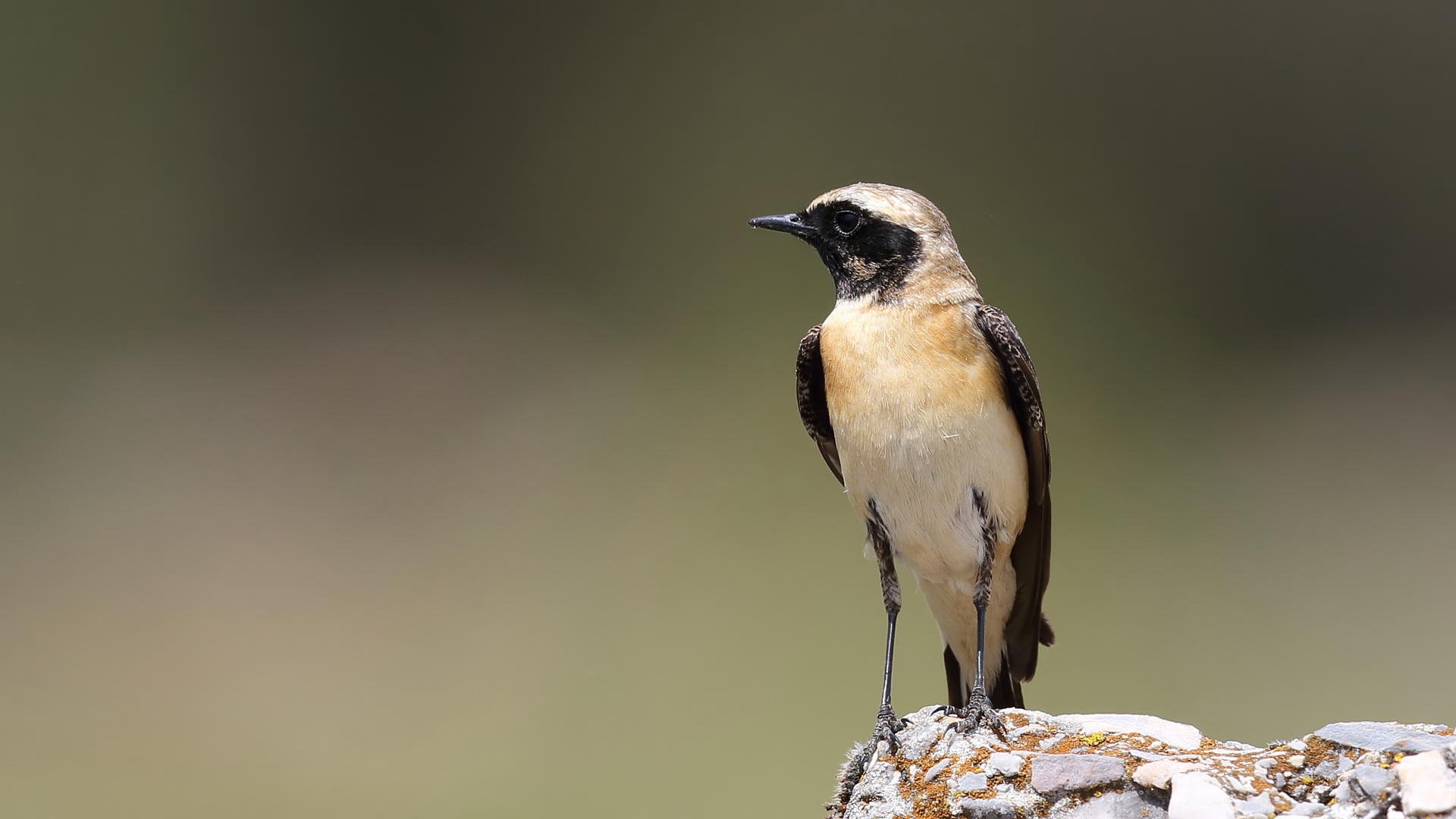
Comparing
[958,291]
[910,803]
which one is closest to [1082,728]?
[910,803]

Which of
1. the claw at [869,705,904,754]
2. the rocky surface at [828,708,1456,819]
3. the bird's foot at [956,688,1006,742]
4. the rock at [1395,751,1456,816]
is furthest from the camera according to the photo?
the claw at [869,705,904,754]

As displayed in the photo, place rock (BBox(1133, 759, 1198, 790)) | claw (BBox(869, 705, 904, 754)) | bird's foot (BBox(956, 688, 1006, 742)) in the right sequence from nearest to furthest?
1. rock (BBox(1133, 759, 1198, 790))
2. bird's foot (BBox(956, 688, 1006, 742))
3. claw (BBox(869, 705, 904, 754))

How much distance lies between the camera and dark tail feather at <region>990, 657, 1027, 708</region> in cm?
292

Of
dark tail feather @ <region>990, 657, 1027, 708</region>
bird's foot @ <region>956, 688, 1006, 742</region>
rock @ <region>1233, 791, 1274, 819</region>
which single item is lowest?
rock @ <region>1233, 791, 1274, 819</region>

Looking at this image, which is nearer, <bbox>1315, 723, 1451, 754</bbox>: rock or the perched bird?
<bbox>1315, 723, 1451, 754</bbox>: rock

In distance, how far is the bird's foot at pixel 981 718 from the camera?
2.27 metres

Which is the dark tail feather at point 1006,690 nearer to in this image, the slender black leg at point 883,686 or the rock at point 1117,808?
the slender black leg at point 883,686

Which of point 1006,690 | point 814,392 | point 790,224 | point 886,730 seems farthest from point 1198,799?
point 790,224

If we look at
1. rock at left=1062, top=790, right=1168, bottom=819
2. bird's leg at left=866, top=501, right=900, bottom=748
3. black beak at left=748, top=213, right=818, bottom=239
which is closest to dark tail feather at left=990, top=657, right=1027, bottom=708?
bird's leg at left=866, top=501, right=900, bottom=748

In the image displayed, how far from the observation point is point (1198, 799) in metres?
1.84

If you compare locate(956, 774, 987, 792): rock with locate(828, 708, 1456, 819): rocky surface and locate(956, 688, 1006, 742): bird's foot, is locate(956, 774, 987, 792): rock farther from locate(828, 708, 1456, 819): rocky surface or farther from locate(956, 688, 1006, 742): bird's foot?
locate(956, 688, 1006, 742): bird's foot

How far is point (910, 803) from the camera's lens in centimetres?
219

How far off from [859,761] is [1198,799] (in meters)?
0.76

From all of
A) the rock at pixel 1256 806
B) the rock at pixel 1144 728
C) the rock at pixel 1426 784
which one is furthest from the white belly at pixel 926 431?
the rock at pixel 1426 784
